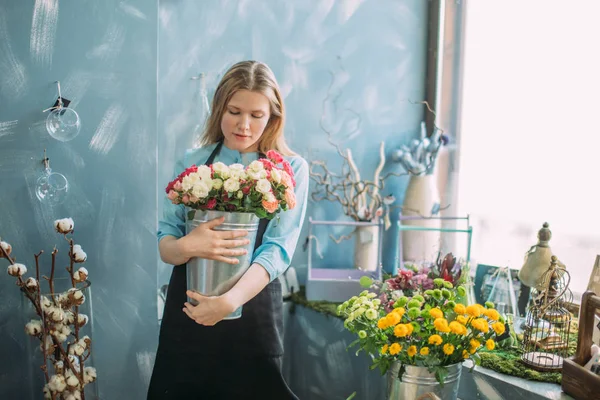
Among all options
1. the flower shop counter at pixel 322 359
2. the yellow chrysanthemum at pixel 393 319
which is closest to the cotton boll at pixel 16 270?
the yellow chrysanthemum at pixel 393 319

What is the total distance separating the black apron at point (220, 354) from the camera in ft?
6.03

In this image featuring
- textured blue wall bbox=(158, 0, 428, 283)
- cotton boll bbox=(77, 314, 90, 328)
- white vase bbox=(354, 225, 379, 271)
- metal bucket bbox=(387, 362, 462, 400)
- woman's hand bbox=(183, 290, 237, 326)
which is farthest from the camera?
white vase bbox=(354, 225, 379, 271)

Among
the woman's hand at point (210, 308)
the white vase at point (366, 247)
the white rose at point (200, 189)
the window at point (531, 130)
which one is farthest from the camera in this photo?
the white vase at point (366, 247)

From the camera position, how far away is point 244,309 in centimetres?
184

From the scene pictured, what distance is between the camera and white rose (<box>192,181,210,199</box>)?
4.90 feet

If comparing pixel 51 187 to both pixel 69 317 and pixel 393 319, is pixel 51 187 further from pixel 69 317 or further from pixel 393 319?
pixel 393 319

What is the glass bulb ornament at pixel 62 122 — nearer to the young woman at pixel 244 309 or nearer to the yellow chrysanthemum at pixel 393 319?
the young woman at pixel 244 309

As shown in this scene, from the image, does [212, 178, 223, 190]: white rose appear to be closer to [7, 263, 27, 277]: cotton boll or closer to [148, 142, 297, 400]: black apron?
[148, 142, 297, 400]: black apron

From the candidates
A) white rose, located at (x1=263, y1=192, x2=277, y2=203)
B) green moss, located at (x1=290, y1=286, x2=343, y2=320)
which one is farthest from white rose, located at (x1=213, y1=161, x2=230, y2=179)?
green moss, located at (x1=290, y1=286, x2=343, y2=320)

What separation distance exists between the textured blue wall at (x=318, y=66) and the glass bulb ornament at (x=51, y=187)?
50cm

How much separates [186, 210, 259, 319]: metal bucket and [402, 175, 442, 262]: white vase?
135 cm

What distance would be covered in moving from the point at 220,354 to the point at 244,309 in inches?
6.2

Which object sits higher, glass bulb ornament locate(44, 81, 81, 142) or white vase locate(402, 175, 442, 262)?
glass bulb ornament locate(44, 81, 81, 142)

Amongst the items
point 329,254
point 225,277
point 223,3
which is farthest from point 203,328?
point 223,3
